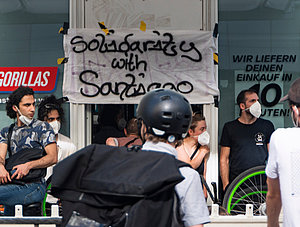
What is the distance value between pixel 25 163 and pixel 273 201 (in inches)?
118

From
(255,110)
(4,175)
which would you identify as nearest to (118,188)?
(4,175)

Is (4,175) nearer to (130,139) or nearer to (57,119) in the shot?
(130,139)

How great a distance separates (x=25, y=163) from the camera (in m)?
5.06

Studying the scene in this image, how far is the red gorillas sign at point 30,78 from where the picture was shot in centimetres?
698

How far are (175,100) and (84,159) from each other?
1.85 feet

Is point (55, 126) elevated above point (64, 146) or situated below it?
above

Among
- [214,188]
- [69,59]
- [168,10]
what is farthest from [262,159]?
[69,59]

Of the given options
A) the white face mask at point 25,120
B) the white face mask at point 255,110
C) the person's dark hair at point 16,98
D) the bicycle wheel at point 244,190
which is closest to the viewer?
the white face mask at point 25,120

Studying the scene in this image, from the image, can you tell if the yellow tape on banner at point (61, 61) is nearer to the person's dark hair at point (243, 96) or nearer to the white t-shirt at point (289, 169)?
the person's dark hair at point (243, 96)

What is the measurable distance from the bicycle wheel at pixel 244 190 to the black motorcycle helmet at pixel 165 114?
3.63m

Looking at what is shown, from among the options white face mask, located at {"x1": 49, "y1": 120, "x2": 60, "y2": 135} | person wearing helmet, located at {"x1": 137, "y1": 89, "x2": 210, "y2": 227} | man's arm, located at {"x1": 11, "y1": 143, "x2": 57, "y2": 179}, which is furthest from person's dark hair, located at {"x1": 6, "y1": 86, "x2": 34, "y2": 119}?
person wearing helmet, located at {"x1": 137, "y1": 89, "x2": 210, "y2": 227}

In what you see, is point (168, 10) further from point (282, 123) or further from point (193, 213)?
point (193, 213)

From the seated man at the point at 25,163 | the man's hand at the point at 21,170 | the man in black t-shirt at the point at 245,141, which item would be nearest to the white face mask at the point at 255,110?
the man in black t-shirt at the point at 245,141

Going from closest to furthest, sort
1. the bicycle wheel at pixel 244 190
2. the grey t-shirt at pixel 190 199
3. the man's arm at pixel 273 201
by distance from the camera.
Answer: the grey t-shirt at pixel 190 199 → the man's arm at pixel 273 201 → the bicycle wheel at pixel 244 190
